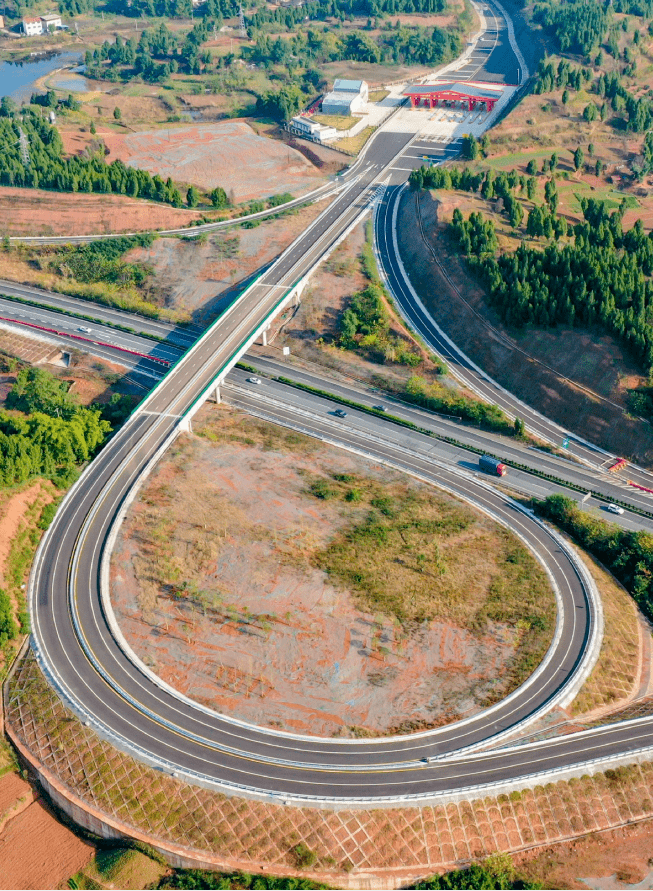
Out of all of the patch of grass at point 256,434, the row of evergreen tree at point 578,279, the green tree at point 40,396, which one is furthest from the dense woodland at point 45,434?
the row of evergreen tree at point 578,279

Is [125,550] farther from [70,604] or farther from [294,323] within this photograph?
[294,323]

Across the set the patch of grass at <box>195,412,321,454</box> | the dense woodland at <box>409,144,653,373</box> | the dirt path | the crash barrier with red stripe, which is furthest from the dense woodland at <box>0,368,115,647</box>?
the dense woodland at <box>409,144,653,373</box>

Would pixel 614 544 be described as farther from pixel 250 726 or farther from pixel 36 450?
pixel 36 450

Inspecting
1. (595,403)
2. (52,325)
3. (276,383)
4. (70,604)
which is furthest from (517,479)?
(52,325)

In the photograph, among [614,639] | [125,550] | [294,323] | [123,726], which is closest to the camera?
[123,726]

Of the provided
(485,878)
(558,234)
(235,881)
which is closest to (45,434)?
(235,881)

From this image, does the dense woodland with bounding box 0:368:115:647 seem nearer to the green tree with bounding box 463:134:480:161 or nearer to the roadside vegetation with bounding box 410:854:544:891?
the roadside vegetation with bounding box 410:854:544:891
